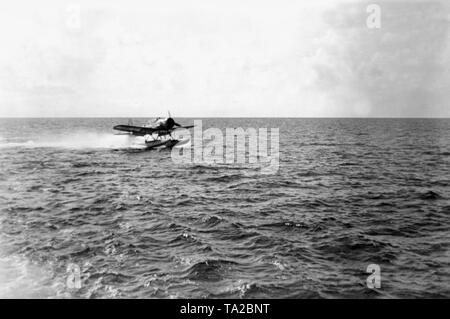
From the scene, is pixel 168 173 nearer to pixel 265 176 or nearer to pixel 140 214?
pixel 265 176

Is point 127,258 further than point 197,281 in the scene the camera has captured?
Yes

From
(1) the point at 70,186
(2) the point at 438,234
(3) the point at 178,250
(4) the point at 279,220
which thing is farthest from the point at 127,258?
(1) the point at 70,186

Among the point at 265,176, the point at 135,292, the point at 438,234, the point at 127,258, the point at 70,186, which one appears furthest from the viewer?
the point at 265,176

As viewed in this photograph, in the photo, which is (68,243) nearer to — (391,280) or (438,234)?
(391,280)

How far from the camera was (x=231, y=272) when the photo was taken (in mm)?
13586

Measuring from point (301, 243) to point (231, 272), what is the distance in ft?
14.9

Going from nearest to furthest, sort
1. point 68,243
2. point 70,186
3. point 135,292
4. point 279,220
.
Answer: point 135,292 → point 68,243 → point 279,220 → point 70,186

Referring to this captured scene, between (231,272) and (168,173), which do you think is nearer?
(231,272)

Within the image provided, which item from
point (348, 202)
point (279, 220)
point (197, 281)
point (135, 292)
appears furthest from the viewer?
point (348, 202)

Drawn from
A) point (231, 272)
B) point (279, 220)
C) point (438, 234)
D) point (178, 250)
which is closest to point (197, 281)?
point (231, 272)

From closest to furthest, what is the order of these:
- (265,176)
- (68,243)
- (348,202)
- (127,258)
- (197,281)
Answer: (197,281), (127,258), (68,243), (348,202), (265,176)

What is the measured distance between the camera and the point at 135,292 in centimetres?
1207

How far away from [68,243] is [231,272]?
7928 millimetres

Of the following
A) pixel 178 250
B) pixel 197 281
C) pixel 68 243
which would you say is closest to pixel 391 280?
pixel 197 281
